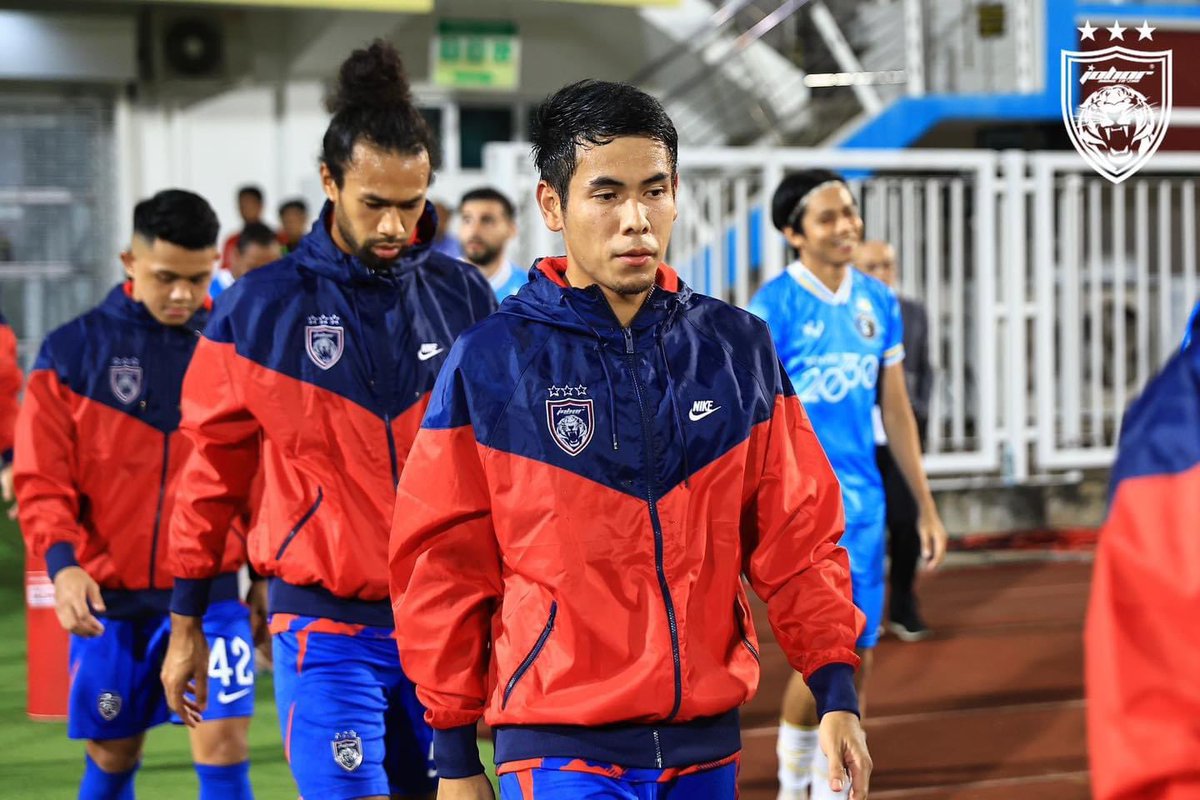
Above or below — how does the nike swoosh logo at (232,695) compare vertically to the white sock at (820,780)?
above

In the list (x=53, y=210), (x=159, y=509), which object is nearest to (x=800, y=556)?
(x=159, y=509)

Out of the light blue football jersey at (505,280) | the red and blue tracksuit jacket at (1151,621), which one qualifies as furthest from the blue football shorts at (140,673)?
the red and blue tracksuit jacket at (1151,621)

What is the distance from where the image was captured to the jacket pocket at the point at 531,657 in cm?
287

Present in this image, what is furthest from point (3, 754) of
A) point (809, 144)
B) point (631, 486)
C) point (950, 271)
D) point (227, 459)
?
point (809, 144)

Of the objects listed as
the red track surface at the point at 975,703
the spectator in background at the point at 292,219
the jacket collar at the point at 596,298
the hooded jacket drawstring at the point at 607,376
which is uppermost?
the spectator in background at the point at 292,219

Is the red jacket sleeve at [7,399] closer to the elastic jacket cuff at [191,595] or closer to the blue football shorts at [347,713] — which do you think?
the elastic jacket cuff at [191,595]

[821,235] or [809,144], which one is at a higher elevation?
[809,144]

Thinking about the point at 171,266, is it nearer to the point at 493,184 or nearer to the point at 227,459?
the point at 227,459

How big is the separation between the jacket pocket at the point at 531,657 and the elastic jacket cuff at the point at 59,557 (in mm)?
2520

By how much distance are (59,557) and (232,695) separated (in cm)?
66

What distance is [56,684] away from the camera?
753cm

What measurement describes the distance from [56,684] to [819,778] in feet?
12.2

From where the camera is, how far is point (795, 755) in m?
5.77

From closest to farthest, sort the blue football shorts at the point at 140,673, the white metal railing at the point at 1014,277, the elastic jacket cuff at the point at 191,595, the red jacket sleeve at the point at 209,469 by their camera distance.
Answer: the red jacket sleeve at the point at 209,469
the elastic jacket cuff at the point at 191,595
the blue football shorts at the point at 140,673
the white metal railing at the point at 1014,277
